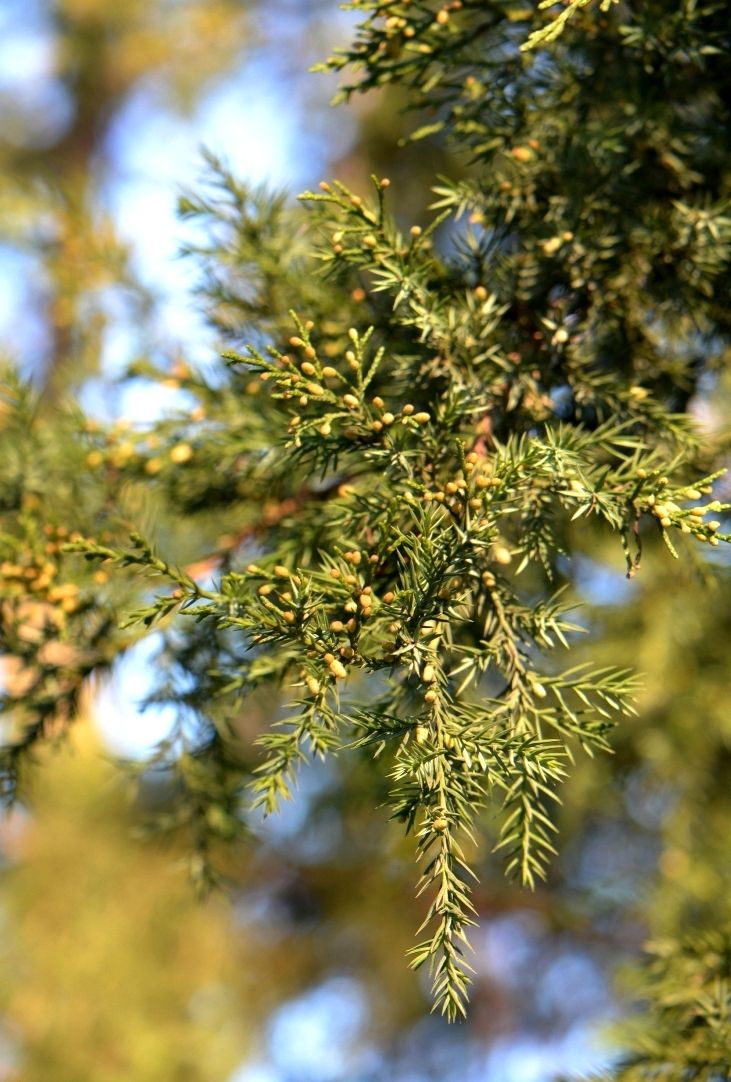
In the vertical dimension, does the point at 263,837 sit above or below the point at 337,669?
below

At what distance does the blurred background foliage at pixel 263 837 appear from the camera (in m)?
1.90

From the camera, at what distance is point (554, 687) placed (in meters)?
0.95

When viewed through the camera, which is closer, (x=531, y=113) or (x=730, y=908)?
(x=531, y=113)

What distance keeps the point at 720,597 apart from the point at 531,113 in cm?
128

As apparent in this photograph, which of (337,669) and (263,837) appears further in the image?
(263,837)

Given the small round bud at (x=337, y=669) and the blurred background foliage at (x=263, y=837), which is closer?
the small round bud at (x=337, y=669)

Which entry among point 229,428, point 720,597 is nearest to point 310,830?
point 720,597

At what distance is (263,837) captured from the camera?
9.15 feet

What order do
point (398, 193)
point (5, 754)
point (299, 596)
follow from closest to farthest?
point (299, 596)
point (5, 754)
point (398, 193)

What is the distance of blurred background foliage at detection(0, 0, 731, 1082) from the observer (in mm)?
1897

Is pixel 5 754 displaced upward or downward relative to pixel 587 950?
upward

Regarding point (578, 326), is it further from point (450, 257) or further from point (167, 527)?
point (167, 527)

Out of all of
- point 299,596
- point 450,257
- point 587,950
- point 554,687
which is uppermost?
point 450,257

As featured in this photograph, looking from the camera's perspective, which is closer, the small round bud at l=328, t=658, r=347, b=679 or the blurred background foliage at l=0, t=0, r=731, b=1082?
the small round bud at l=328, t=658, r=347, b=679
